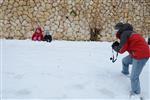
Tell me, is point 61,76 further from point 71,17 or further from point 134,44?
point 71,17

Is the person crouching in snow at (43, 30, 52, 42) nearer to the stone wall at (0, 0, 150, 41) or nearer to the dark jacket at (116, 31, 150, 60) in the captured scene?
the stone wall at (0, 0, 150, 41)

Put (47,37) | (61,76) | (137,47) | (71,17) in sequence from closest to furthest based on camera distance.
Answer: (137,47) < (61,76) < (47,37) < (71,17)

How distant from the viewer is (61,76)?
25.1ft

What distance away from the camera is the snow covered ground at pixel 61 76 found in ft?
22.7

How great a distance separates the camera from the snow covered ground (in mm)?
6906

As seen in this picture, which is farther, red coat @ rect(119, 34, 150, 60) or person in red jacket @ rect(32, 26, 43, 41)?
person in red jacket @ rect(32, 26, 43, 41)

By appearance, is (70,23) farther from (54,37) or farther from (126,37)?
(126,37)

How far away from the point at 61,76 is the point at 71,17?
350 inches

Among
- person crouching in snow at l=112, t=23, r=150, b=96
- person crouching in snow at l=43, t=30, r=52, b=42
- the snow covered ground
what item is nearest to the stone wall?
person crouching in snow at l=43, t=30, r=52, b=42

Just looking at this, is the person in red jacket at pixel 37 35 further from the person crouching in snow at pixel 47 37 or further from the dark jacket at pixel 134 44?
the dark jacket at pixel 134 44

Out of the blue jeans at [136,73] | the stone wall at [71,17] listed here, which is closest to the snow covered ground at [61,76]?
the blue jeans at [136,73]

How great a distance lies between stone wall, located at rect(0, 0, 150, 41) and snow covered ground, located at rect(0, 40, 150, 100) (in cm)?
612

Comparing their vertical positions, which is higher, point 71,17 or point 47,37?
point 71,17

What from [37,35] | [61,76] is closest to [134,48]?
[61,76]
